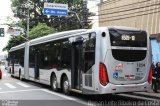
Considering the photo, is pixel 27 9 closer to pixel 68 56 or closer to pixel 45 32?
pixel 45 32

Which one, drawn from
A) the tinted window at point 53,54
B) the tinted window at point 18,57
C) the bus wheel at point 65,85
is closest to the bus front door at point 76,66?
the tinted window at point 53,54

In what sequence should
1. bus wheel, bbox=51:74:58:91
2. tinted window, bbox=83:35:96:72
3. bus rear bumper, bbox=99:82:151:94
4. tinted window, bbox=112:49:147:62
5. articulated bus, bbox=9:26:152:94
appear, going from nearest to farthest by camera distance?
bus rear bumper, bbox=99:82:151:94 → articulated bus, bbox=9:26:152:94 → tinted window, bbox=112:49:147:62 → tinted window, bbox=83:35:96:72 → bus wheel, bbox=51:74:58:91

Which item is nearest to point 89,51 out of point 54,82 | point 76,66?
point 76,66

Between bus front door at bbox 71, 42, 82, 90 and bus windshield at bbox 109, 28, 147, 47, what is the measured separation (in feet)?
6.87

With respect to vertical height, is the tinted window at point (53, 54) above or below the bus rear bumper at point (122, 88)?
above

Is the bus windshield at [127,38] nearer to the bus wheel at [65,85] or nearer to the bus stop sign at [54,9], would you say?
the bus wheel at [65,85]

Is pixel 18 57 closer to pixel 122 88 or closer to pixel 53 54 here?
pixel 53 54

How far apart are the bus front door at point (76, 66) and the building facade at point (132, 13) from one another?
7769 millimetres

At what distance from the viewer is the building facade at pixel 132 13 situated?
24.0m

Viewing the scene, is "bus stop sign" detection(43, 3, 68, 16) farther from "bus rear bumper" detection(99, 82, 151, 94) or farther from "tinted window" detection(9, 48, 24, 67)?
"bus rear bumper" detection(99, 82, 151, 94)

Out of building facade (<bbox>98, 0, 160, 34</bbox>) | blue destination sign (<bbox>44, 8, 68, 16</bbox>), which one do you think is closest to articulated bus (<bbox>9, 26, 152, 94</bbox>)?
building facade (<bbox>98, 0, 160, 34</bbox>)

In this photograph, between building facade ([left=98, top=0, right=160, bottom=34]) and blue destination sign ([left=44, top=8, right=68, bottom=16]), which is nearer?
building facade ([left=98, top=0, right=160, bottom=34])

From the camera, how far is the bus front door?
16.8 m

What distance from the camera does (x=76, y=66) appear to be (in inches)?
682
